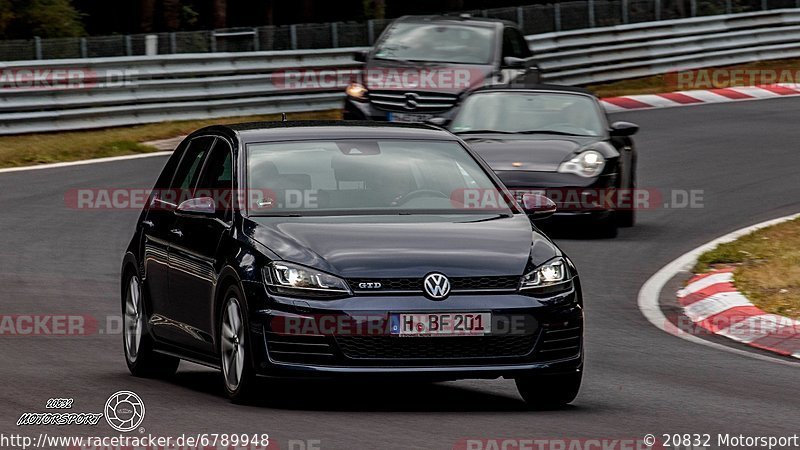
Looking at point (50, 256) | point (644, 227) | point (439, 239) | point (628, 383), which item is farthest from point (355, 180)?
point (644, 227)

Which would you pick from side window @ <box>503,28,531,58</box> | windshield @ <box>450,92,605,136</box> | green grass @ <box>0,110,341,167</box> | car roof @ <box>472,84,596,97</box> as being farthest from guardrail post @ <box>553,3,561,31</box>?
windshield @ <box>450,92,605,136</box>

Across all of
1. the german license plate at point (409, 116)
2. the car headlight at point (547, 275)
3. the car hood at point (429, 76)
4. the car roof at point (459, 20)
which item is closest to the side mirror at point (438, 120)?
the german license plate at point (409, 116)

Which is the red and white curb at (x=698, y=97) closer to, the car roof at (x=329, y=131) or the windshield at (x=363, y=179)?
the car roof at (x=329, y=131)

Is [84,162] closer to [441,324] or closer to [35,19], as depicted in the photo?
[35,19]

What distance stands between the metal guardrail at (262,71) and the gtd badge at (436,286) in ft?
54.2

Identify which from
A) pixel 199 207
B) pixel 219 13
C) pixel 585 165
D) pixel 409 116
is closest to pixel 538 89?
pixel 585 165

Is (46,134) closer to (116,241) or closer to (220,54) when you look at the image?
(220,54)

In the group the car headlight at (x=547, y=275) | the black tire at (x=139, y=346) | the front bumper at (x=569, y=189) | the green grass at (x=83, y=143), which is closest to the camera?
the car headlight at (x=547, y=275)

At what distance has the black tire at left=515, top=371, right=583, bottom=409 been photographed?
342 inches

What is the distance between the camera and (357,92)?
23.7m

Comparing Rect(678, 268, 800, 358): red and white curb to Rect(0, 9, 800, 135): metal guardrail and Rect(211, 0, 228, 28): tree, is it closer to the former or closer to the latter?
Rect(0, 9, 800, 135): metal guardrail

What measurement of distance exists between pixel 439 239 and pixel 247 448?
189 cm

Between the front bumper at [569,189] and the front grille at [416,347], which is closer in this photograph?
the front grille at [416,347]

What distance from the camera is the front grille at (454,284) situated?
8195 millimetres
